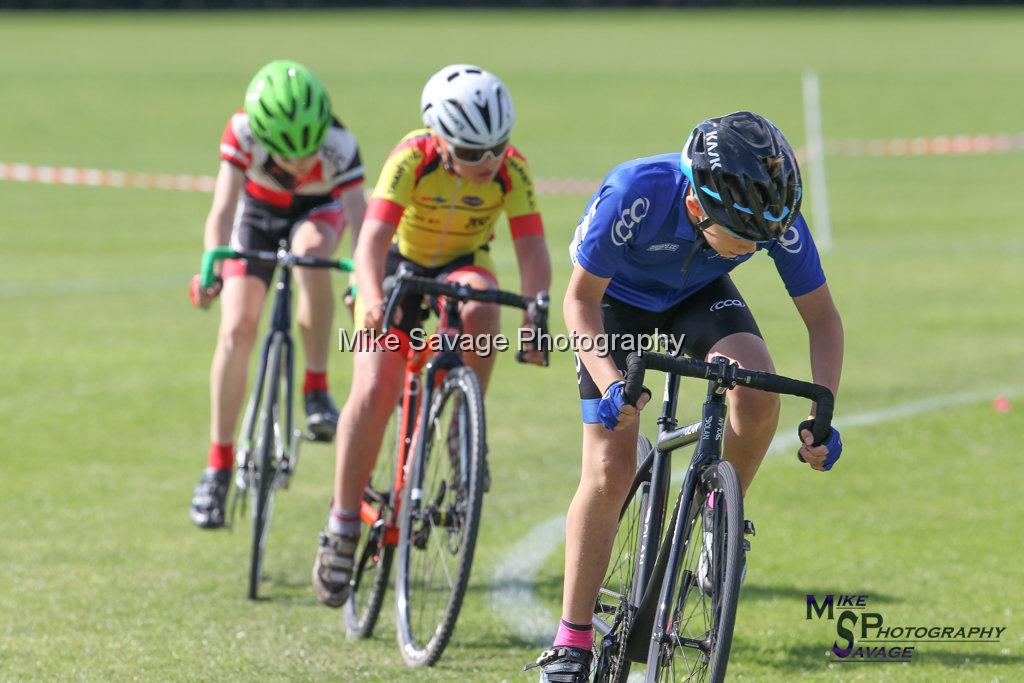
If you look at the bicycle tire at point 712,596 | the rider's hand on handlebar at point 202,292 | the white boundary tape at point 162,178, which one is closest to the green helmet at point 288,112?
the rider's hand on handlebar at point 202,292

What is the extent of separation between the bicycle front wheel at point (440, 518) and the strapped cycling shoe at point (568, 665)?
0.74m

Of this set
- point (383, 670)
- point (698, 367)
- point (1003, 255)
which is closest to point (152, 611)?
point (383, 670)

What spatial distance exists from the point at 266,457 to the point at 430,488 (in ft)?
3.10

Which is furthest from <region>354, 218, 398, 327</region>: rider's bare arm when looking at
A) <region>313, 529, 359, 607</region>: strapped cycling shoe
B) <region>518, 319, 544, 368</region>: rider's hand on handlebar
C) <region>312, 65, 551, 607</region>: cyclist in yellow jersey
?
<region>313, 529, 359, 607</region>: strapped cycling shoe

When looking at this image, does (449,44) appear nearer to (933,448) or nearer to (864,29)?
(864,29)

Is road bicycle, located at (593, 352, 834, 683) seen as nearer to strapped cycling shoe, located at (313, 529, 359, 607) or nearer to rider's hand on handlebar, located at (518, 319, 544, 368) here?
rider's hand on handlebar, located at (518, 319, 544, 368)

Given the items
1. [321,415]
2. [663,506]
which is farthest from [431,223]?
[663,506]

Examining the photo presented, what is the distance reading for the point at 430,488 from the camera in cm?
645

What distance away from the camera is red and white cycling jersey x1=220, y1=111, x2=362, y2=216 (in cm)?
765

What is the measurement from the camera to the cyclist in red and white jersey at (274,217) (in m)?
7.25

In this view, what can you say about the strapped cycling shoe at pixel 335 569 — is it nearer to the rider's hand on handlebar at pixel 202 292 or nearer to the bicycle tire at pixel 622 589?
the bicycle tire at pixel 622 589

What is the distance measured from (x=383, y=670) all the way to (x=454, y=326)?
137 centimetres

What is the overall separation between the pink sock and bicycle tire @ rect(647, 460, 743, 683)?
35 centimetres

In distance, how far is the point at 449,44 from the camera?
54.4 m
